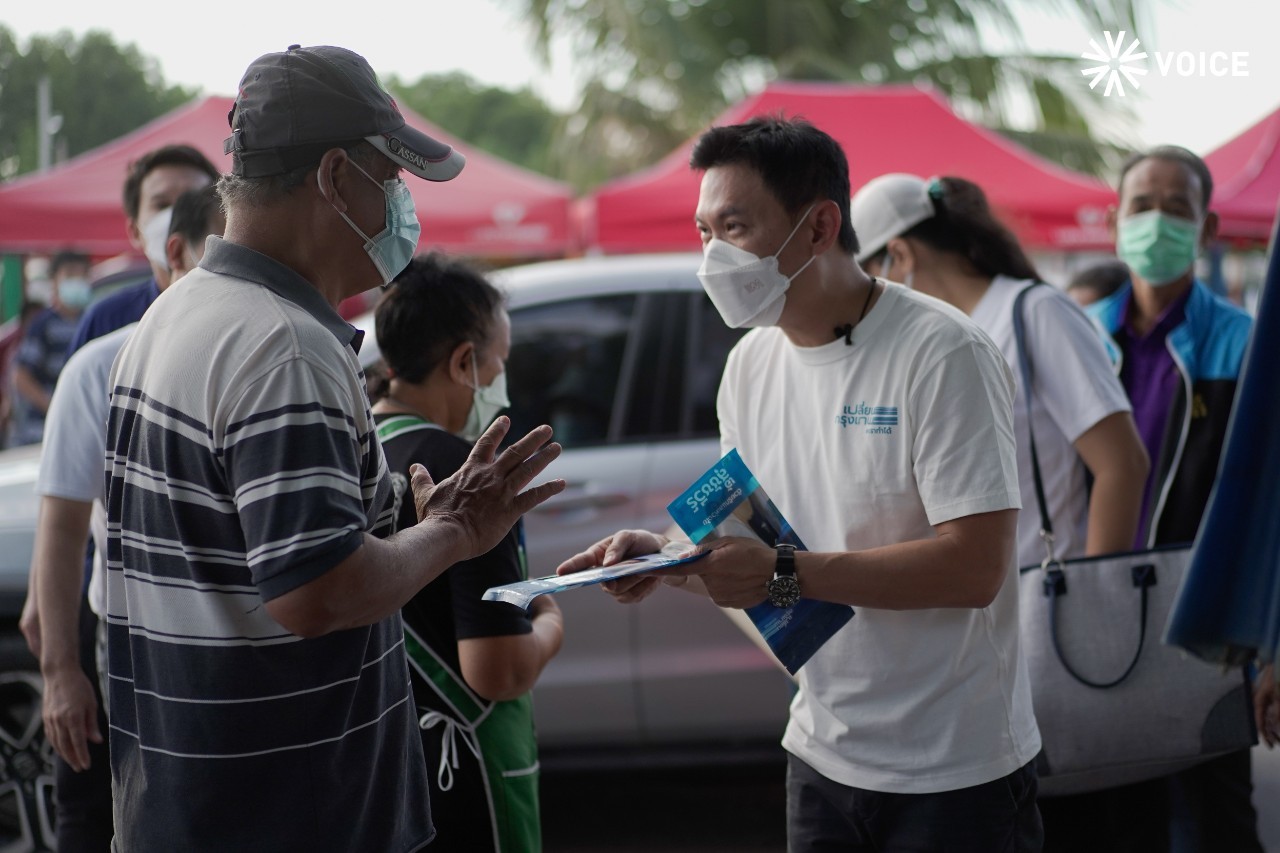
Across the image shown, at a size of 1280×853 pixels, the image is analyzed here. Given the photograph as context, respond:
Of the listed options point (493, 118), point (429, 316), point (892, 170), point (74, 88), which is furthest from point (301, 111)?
point (493, 118)

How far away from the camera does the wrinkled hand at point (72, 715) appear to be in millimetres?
2701

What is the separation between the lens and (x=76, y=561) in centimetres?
275

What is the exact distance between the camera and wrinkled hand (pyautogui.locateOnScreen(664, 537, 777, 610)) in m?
1.95

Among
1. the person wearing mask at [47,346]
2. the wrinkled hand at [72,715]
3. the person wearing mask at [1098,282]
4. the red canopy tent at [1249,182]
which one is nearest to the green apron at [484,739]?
the wrinkled hand at [72,715]

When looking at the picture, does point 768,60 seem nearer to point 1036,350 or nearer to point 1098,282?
point 1098,282

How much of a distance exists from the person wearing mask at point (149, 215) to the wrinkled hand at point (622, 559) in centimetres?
174

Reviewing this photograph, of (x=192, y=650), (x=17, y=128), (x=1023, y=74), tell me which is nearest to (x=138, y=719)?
(x=192, y=650)

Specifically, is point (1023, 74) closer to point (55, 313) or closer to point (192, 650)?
point (55, 313)

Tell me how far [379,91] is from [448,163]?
17 centimetres

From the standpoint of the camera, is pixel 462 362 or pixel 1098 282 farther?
pixel 1098 282

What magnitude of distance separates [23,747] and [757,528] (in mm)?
2991

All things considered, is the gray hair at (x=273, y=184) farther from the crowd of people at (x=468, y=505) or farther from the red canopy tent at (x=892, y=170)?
the red canopy tent at (x=892, y=170)

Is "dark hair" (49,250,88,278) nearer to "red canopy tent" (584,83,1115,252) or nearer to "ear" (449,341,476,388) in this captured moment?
"red canopy tent" (584,83,1115,252)

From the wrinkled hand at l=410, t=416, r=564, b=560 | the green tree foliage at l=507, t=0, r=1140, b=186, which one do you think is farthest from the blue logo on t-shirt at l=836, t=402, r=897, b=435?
the green tree foliage at l=507, t=0, r=1140, b=186
